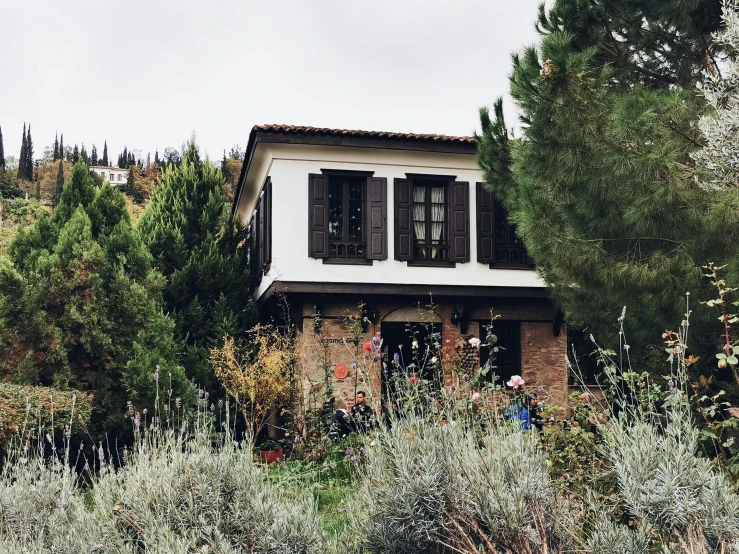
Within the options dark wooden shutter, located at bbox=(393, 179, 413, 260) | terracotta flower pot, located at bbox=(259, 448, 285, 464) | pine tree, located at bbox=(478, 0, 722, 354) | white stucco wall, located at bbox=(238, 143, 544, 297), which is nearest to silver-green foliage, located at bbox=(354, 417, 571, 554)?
pine tree, located at bbox=(478, 0, 722, 354)

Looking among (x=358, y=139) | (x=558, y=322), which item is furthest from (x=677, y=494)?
(x=558, y=322)

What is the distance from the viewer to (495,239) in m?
15.6

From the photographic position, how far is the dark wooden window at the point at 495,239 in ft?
50.6

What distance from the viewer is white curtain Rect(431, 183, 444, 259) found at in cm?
1541

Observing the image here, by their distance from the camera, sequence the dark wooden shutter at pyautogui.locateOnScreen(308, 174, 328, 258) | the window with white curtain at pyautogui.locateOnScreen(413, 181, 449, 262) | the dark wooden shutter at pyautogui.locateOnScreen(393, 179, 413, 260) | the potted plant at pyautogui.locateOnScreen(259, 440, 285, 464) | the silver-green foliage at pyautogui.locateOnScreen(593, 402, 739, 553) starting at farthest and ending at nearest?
1. the window with white curtain at pyautogui.locateOnScreen(413, 181, 449, 262)
2. the dark wooden shutter at pyautogui.locateOnScreen(393, 179, 413, 260)
3. the dark wooden shutter at pyautogui.locateOnScreen(308, 174, 328, 258)
4. the potted plant at pyautogui.locateOnScreen(259, 440, 285, 464)
5. the silver-green foliage at pyautogui.locateOnScreen(593, 402, 739, 553)

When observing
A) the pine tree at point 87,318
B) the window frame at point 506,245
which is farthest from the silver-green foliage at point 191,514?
the window frame at point 506,245

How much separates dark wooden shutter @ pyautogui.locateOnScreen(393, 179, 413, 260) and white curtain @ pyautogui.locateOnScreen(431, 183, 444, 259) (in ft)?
1.78

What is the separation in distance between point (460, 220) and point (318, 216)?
2.92 meters

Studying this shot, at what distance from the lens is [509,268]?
15.5 metres

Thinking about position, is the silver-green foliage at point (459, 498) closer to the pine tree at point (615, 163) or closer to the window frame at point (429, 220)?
the pine tree at point (615, 163)

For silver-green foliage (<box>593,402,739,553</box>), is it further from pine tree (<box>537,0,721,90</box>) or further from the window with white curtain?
the window with white curtain

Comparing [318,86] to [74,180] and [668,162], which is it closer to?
[74,180]

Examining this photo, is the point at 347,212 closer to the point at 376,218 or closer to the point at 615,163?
the point at 376,218

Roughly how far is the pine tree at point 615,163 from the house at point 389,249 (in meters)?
5.56
